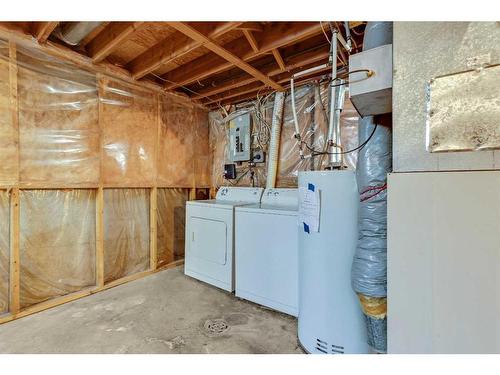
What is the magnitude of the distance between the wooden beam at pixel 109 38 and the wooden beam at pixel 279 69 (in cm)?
120

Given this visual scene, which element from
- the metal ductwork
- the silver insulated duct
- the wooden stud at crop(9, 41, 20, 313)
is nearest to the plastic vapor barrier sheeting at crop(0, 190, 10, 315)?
the wooden stud at crop(9, 41, 20, 313)

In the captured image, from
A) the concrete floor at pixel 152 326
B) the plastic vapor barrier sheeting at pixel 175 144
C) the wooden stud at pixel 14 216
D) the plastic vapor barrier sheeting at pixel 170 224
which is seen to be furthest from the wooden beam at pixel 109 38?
the concrete floor at pixel 152 326

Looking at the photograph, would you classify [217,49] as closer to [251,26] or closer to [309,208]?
[251,26]

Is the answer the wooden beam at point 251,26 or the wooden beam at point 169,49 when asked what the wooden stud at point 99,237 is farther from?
the wooden beam at point 251,26

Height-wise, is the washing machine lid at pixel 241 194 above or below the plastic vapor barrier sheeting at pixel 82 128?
below

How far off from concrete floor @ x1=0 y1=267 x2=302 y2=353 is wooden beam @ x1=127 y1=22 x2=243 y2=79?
2.26 metres

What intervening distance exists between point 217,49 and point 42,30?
1344 mm

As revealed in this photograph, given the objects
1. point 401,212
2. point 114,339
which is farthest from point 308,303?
point 114,339

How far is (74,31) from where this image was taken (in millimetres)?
1924

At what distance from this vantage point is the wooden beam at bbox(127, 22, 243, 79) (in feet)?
5.99

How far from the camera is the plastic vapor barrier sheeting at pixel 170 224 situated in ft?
10.3

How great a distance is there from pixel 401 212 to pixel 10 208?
272 cm

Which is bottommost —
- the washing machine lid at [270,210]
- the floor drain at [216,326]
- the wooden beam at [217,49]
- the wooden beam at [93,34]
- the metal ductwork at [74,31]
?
the floor drain at [216,326]

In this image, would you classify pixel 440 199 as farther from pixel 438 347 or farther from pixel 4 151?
pixel 4 151
